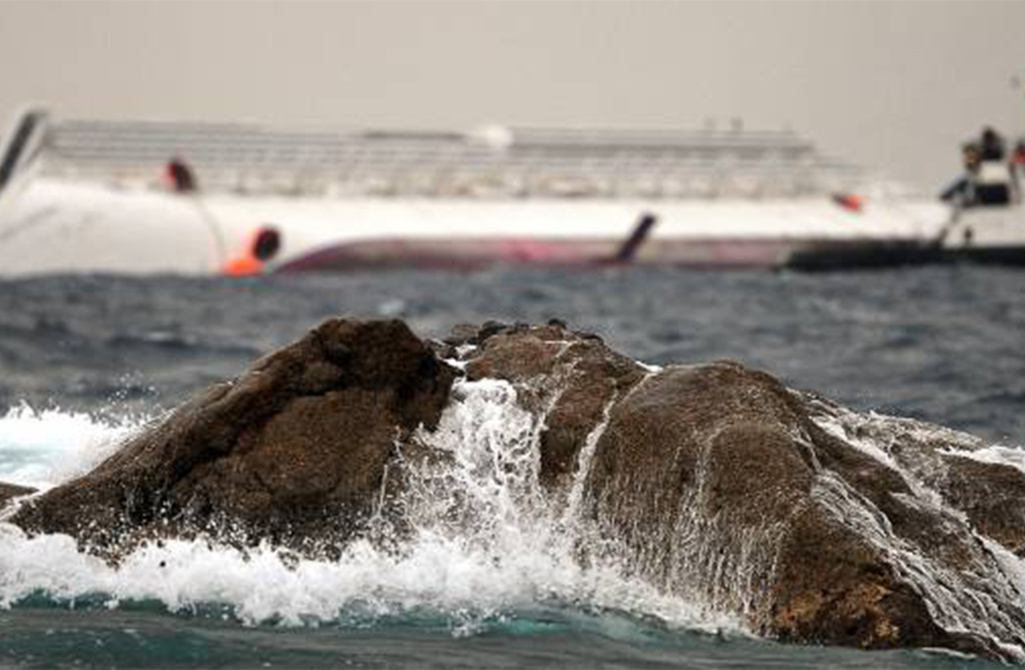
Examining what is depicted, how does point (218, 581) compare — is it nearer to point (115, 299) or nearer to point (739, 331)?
point (739, 331)

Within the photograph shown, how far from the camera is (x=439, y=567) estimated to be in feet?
36.5

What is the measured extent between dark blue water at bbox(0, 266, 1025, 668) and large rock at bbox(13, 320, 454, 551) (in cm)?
78

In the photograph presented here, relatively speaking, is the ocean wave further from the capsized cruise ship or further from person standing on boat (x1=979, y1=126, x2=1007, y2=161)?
person standing on boat (x1=979, y1=126, x2=1007, y2=161)

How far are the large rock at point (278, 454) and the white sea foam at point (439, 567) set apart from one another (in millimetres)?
189

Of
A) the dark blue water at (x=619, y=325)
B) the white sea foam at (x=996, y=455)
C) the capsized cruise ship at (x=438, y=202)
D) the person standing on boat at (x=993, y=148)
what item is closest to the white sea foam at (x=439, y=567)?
the dark blue water at (x=619, y=325)

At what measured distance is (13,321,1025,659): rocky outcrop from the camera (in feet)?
34.7

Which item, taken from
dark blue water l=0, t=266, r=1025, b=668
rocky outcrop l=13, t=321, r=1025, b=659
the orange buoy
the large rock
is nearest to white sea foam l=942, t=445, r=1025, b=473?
rocky outcrop l=13, t=321, r=1025, b=659

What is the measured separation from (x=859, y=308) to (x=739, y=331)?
9.89 metres

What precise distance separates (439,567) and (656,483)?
114cm

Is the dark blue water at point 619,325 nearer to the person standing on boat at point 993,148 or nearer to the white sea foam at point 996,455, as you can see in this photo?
the white sea foam at point 996,455

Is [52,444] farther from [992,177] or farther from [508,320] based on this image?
[992,177]

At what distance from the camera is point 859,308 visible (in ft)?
148

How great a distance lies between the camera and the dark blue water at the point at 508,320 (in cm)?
998

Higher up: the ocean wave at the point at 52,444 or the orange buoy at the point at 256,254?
the orange buoy at the point at 256,254
